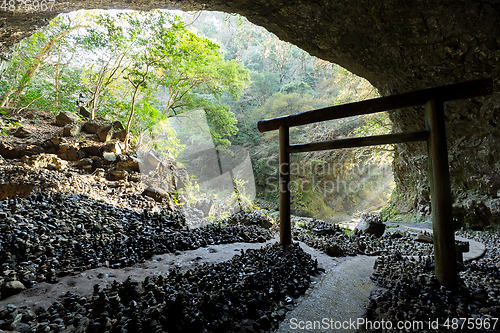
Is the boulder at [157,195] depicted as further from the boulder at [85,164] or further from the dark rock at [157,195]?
the boulder at [85,164]

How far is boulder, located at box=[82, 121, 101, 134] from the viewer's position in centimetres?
618

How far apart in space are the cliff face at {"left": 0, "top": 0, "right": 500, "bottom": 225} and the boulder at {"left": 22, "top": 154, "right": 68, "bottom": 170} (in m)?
2.04

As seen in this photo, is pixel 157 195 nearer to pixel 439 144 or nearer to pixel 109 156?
pixel 109 156

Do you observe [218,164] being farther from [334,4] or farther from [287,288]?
[287,288]

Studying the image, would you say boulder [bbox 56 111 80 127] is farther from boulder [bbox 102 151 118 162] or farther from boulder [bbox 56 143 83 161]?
boulder [bbox 102 151 118 162]

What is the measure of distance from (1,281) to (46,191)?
246 centimetres

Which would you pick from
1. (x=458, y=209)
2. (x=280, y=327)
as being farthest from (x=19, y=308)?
(x=458, y=209)

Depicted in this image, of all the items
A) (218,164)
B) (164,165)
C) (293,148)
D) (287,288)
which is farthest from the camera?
(218,164)

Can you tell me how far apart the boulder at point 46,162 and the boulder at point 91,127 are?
171cm

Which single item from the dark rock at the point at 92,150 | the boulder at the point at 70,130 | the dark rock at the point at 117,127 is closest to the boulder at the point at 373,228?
the dark rock at the point at 92,150

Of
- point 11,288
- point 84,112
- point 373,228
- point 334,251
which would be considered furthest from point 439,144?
point 84,112

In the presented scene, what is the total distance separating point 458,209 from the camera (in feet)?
16.0

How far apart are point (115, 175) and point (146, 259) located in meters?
3.31

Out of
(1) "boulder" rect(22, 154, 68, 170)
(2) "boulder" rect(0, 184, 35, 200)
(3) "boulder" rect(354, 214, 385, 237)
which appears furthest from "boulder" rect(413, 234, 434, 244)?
(1) "boulder" rect(22, 154, 68, 170)
